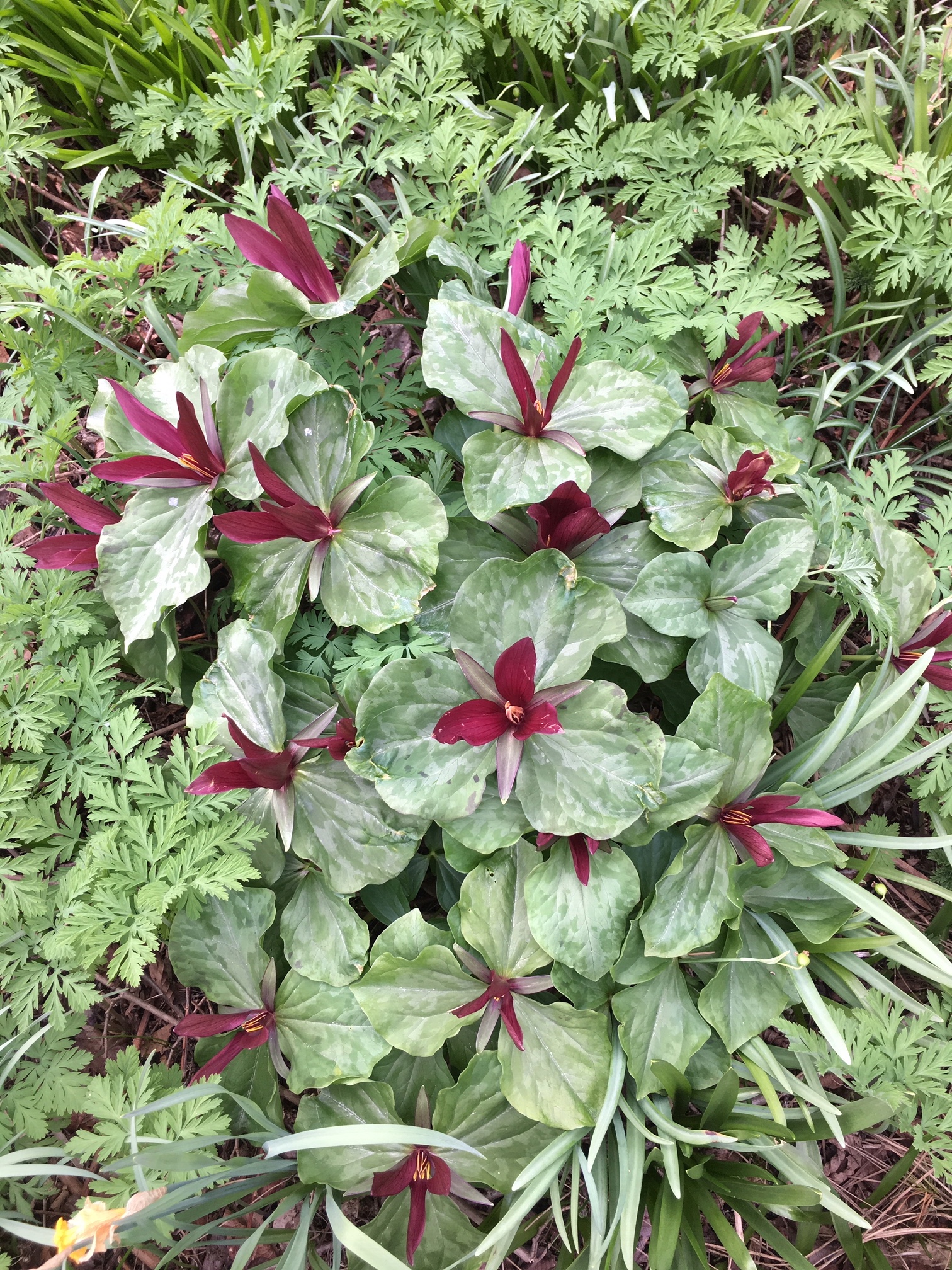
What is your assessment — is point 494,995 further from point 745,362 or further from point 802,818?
point 745,362

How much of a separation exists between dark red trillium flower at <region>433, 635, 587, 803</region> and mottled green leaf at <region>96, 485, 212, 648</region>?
0.56 meters

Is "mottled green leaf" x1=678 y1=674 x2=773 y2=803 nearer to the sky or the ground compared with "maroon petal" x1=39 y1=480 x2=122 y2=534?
nearer to the ground

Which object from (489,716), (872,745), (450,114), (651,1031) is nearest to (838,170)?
(450,114)

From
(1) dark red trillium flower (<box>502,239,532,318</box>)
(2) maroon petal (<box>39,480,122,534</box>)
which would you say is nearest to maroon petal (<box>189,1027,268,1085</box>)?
(2) maroon petal (<box>39,480,122,534</box>)

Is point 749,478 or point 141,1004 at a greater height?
point 749,478

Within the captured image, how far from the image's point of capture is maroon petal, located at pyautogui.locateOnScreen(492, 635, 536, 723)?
44.2 inches

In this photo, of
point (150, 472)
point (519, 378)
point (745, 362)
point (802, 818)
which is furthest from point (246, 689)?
point (745, 362)

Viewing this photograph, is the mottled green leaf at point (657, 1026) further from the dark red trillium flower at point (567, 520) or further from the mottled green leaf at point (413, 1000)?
the dark red trillium flower at point (567, 520)

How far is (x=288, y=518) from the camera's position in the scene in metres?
1.27

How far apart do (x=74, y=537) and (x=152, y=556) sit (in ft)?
0.52

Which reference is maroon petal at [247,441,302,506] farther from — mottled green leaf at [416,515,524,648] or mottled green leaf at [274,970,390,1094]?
mottled green leaf at [274,970,390,1094]

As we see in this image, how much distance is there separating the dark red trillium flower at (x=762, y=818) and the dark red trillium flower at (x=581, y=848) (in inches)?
9.0

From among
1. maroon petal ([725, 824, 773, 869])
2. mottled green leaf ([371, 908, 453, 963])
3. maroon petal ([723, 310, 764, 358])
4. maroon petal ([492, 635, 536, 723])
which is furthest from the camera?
maroon petal ([723, 310, 764, 358])

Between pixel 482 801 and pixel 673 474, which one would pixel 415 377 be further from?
pixel 482 801
